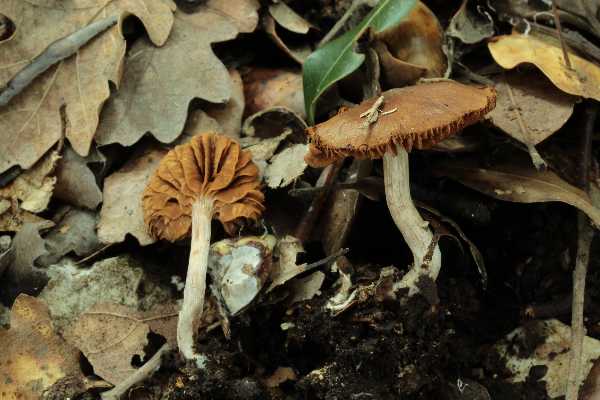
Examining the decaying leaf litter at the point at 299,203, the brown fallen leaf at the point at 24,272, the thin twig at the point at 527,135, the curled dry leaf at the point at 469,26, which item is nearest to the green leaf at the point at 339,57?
the decaying leaf litter at the point at 299,203

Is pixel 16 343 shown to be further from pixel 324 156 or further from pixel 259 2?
pixel 259 2

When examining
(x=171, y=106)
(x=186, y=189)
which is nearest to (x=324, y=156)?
(x=186, y=189)

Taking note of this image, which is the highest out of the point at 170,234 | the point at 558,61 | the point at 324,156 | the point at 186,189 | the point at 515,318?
the point at 558,61

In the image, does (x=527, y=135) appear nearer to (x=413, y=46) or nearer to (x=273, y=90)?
(x=413, y=46)

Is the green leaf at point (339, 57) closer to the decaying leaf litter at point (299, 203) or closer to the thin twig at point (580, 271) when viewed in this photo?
the decaying leaf litter at point (299, 203)

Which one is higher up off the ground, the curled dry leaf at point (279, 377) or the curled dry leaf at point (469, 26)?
the curled dry leaf at point (469, 26)

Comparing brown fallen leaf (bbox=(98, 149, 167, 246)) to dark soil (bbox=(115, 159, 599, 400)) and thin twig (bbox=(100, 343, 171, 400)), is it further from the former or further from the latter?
dark soil (bbox=(115, 159, 599, 400))

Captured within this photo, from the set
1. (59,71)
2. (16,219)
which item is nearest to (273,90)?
(59,71)
